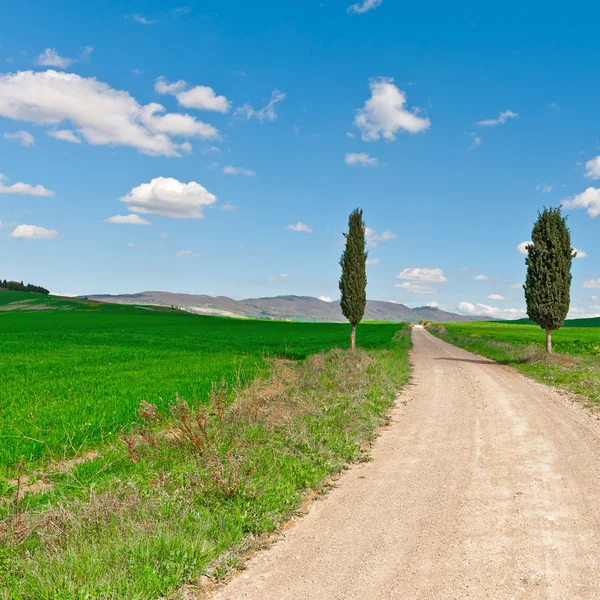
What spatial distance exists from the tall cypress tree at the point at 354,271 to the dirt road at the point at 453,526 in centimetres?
2132

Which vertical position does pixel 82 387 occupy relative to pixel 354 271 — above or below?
below

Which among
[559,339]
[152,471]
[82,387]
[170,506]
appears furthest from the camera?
[559,339]

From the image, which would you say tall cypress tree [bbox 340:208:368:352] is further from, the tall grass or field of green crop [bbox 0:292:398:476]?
the tall grass

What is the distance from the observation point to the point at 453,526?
629 cm

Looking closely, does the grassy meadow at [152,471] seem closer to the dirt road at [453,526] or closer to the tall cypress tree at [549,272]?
the dirt road at [453,526]

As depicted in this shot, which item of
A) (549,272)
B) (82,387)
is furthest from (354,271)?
(82,387)

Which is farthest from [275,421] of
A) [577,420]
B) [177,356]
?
[177,356]

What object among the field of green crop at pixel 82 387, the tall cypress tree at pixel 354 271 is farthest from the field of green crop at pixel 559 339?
the field of green crop at pixel 82 387

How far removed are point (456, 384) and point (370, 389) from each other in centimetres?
529

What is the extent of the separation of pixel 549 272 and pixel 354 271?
12584 millimetres

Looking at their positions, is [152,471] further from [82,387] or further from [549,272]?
[549,272]

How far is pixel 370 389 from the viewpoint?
15.7 m

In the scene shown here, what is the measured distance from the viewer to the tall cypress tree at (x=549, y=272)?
29281mm

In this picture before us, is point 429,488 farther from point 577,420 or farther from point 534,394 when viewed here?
point 534,394
